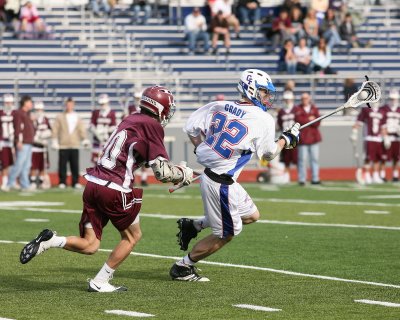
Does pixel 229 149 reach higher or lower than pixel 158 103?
lower

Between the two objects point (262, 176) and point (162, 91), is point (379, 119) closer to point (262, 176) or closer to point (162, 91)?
point (262, 176)

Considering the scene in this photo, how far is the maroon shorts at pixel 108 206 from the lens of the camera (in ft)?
31.8

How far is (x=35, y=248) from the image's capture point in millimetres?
9461

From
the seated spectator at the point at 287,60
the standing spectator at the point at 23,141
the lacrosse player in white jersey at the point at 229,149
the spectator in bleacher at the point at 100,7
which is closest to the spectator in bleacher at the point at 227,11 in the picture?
the seated spectator at the point at 287,60

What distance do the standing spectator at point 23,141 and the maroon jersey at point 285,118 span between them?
5.03 metres

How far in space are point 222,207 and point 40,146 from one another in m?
15.1

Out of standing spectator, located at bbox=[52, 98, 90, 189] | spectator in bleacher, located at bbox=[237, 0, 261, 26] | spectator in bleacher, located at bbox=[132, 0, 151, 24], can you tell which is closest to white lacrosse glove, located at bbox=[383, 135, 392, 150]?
standing spectator, located at bbox=[52, 98, 90, 189]

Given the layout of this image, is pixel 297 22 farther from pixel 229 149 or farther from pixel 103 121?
pixel 229 149

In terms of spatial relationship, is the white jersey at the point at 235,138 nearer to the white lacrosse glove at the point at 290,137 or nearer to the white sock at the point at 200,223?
the white lacrosse glove at the point at 290,137

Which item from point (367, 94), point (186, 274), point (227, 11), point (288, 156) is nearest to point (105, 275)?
point (186, 274)

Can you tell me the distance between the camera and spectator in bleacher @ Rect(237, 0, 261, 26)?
3278 centimetres

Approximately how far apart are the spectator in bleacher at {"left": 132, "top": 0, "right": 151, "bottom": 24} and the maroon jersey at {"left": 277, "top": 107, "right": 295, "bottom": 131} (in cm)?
746

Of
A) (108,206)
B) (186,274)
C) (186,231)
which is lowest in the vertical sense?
(186,274)

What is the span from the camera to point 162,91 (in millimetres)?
9867
